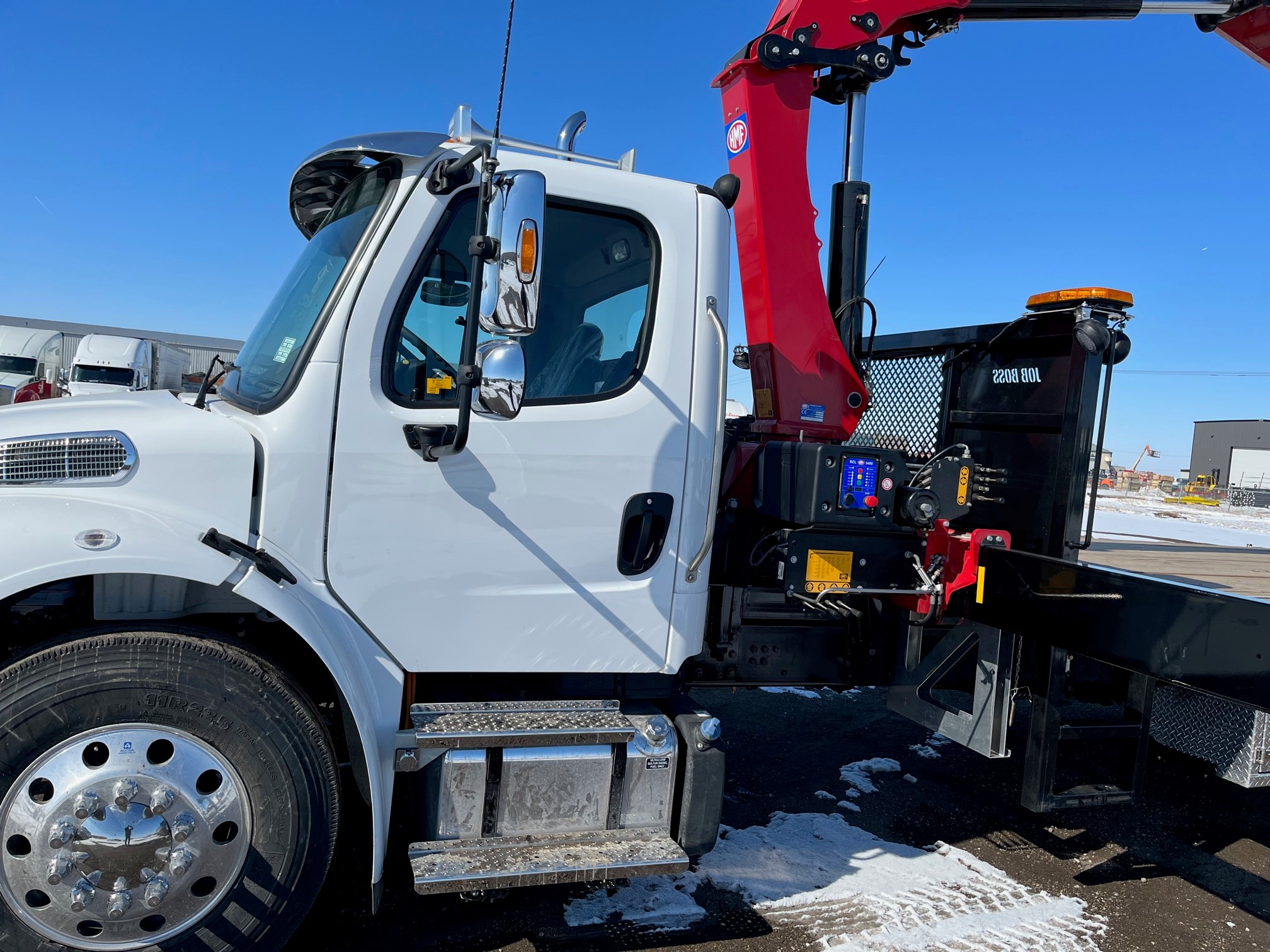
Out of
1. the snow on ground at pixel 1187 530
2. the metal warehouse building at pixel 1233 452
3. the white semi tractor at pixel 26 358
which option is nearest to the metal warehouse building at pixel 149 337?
the white semi tractor at pixel 26 358

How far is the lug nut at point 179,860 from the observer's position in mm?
2211

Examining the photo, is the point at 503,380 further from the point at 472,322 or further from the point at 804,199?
the point at 804,199

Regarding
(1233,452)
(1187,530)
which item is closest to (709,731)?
(1187,530)

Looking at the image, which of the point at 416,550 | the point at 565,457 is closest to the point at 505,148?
the point at 565,457

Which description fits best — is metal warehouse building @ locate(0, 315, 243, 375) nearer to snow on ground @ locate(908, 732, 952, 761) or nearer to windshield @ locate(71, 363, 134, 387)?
windshield @ locate(71, 363, 134, 387)

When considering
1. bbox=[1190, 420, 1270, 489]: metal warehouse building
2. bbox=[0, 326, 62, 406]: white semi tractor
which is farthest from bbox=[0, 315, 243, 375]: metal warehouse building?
bbox=[1190, 420, 1270, 489]: metal warehouse building

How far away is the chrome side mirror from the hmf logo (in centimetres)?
172

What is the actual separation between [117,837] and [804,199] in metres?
3.08

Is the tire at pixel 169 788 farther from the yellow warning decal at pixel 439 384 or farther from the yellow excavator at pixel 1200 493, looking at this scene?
the yellow excavator at pixel 1200 493

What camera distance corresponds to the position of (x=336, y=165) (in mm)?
2852

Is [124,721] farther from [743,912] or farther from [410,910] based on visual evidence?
[743,912]

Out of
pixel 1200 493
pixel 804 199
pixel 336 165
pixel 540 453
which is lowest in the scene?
pixel 540 453

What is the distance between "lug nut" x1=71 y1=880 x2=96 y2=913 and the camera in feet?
7.04

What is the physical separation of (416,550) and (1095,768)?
399 cm
